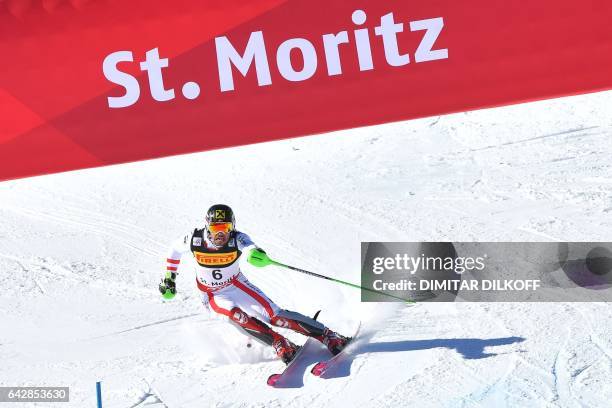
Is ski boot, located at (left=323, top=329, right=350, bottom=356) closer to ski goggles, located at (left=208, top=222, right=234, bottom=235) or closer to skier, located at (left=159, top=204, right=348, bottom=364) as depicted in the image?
skier, located at (left=159, top=204, right=348, bottom=364)

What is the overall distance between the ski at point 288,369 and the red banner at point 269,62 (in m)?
2.77

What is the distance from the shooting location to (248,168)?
1108cm

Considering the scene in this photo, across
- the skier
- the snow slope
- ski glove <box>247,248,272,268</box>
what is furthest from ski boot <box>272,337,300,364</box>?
ski glove <box>247,248,272,268</box>

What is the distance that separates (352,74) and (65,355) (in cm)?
435

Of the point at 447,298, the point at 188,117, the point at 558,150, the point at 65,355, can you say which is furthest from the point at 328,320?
the point at 558,150

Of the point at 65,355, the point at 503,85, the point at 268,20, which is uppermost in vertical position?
the point at 268,20

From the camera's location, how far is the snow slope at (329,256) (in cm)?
614

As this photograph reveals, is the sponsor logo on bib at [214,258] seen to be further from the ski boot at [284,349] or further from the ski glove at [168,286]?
the ski boot at [284,349]

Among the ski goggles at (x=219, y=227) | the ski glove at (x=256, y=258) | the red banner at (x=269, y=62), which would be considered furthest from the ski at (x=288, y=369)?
the red banner at (x=269, y=62)

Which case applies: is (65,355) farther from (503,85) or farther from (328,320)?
(503,85)

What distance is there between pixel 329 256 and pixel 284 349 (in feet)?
8.15

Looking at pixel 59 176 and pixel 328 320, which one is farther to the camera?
pixel 59 176

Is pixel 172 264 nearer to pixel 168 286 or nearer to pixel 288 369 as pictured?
pixel 168 286

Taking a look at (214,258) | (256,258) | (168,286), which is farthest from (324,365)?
(168,286)
